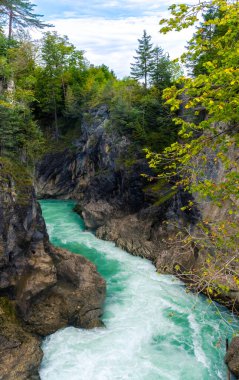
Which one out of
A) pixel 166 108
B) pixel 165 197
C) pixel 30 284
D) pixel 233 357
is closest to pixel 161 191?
pixel 165 197

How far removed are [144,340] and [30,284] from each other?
6.39 metres

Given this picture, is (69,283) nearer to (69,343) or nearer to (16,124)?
(69,343)

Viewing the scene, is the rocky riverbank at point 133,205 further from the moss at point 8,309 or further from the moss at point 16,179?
the moss at point 16,179

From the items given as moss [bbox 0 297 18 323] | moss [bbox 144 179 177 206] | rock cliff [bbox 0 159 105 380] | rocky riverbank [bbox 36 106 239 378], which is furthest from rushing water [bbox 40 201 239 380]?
moss [bbox 144 179 177 206]

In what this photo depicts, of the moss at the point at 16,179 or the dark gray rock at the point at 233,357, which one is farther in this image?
the moss at the point at 16,179

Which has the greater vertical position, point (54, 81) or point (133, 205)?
point (54, 81)

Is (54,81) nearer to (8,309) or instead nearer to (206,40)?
(8,309)

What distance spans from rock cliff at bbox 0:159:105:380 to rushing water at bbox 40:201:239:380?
81 cm

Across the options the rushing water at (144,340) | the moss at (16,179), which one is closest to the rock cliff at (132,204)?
the rushing water at (144,340)

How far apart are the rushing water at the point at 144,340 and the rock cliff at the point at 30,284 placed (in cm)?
81

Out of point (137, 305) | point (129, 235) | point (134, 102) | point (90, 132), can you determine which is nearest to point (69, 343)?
point (137, 305)

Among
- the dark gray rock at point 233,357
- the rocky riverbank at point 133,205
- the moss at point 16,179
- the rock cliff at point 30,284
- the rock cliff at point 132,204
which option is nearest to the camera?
the dark gray rock at point 233,357

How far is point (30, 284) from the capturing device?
14.9 metres

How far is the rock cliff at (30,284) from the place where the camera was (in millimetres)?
12891
